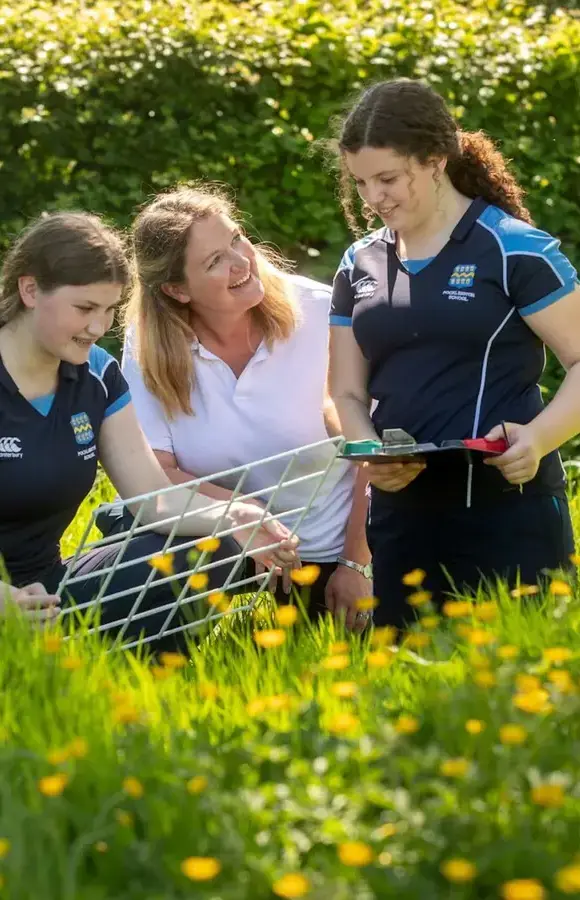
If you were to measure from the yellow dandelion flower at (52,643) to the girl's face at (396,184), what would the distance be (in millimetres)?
1231

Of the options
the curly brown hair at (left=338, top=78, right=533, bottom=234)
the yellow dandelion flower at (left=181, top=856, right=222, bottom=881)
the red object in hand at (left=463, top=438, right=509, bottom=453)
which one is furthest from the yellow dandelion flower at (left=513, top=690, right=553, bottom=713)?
the curly brown hair at (left=338, top=78, right=533, bottom=234)

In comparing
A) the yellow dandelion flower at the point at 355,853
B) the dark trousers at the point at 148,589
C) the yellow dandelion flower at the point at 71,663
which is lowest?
the dark trousers at the point at 148,589

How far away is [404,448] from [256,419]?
0.88 m

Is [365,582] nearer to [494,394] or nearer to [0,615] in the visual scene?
[494,394]

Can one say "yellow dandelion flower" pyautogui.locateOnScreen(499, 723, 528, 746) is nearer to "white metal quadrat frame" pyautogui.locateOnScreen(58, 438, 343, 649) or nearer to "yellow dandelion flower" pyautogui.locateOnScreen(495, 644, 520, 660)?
"yellow dandelion flower" pyautogui.locateOnScreen(495, 644, 520, 660)

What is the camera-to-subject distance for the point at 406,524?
3.46 m

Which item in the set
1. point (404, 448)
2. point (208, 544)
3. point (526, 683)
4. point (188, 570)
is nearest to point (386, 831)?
point (526, 683)

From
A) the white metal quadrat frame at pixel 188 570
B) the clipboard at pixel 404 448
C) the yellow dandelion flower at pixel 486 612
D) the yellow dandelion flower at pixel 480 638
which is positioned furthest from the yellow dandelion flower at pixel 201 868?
the clipboard at pixel 404 448

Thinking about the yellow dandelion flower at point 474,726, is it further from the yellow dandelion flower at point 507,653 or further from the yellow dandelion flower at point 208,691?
the yellow dandelion flower at point 208,691

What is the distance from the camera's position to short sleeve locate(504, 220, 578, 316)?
3.17 metres

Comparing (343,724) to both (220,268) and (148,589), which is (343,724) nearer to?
(148,589)

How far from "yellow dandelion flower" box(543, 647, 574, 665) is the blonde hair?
162 centimetres

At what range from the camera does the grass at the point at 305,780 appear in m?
1.79

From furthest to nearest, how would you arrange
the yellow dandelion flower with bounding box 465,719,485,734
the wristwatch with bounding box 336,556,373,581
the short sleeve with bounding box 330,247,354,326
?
1. the wristwatch with bounding box 336,556,373,581
2. the short sleeve with bounding box 330,247,354,326
3. the yellow dandelion flower with bounding box 465,719,485,734
